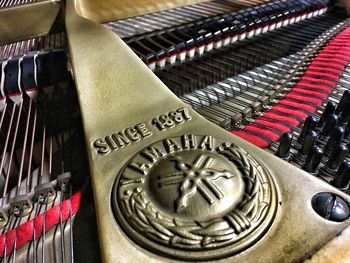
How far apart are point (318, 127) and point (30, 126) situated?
151 cm

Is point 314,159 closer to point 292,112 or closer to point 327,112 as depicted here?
point 327,112

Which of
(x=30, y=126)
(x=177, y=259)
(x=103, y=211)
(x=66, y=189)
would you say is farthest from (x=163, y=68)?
(x=177, y=259)

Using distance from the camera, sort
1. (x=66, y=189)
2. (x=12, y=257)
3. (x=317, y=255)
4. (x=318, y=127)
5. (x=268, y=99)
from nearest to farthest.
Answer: (x=317, y=255) → (x=12, y=257) → (x=66, y=189) → (x=318, y=127) → (x=268, y=99)

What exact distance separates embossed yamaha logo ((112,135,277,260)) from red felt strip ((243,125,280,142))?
564mm

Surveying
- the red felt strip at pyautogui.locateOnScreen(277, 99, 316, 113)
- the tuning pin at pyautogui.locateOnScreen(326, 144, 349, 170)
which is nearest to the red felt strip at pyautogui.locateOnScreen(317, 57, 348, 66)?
the red felt strip at pyautogui.locateOnScreen(277, 99, 316, 113)

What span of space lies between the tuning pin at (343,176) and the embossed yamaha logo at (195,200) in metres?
0.36

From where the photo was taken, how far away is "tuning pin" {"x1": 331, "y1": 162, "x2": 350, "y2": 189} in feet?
4.09

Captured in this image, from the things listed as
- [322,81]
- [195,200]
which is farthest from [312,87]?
[195,200]

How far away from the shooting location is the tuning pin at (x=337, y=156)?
4.65 ft

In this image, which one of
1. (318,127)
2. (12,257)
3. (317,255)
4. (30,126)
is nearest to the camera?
(317,255)

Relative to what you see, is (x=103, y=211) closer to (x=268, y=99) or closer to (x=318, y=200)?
(x=318, y=200)

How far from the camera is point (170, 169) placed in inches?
42.6

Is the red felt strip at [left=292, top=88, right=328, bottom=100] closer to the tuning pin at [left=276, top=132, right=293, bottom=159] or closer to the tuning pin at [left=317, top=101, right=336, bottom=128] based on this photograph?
the tuning pin at [left=317, top=101, right=336, bottom=128]

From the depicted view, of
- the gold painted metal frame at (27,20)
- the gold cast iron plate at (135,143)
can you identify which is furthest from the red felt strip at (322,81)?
the gold painted metal frame at (27,20)
